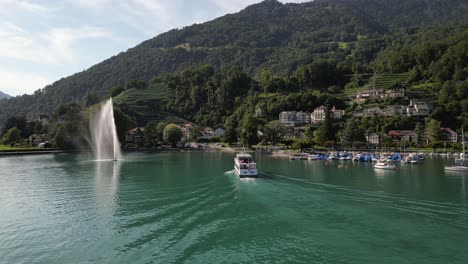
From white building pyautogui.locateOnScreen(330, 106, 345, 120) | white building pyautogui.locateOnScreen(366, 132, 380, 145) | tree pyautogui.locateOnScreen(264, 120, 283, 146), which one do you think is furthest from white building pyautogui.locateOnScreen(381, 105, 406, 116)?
tree pyautogui.locateOnScreen(264, 120, 283, 146)

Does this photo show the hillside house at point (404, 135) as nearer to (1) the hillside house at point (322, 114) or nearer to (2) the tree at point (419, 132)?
(2) the tree at point (419, 132)

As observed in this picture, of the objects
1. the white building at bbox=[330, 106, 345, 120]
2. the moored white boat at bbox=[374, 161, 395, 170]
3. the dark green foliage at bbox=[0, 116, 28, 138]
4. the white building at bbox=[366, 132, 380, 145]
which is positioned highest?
the white building at bbox=[330, 106, 345, 120]

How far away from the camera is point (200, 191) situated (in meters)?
41.1

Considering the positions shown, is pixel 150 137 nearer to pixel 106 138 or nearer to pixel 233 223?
pixel 106 138

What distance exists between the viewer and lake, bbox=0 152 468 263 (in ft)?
70.6

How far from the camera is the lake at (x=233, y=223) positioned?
21.5 metres

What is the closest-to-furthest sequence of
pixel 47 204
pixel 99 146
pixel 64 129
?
pixel 47 204 → pixel 99 146 → pixel 64 129

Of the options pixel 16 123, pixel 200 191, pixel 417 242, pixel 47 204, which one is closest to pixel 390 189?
pixel 417 242

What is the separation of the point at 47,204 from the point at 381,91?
169m

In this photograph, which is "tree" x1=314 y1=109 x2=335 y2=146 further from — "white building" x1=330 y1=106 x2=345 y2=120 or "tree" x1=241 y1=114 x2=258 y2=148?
"white building" x1=330 y1=106 x2=345 y2=120

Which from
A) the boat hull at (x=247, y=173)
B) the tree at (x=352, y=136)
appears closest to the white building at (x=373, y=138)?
the tree at (x=352, y=136)

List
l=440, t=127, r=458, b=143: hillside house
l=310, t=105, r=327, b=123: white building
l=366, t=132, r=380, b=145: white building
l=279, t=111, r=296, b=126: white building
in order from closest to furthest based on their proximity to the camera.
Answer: l=440, t=127, r=458, b=143: hillside house < l=366, t=132, r=380, b=145: white building < l=310, t=105, r=327, b=123: white building < l=279, t=111, r=296, b=126: white building

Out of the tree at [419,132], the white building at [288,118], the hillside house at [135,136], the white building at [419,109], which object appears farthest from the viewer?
the white building at [288,118]

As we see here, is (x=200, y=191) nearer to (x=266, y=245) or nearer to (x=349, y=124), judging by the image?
(x=266, y=245)
